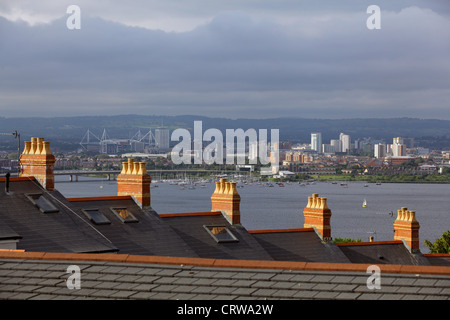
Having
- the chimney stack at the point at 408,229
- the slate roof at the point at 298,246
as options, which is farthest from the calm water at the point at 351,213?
the slate roof at the point at 298,246

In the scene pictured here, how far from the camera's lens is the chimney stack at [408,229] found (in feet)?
114

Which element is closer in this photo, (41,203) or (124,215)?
(41,203)

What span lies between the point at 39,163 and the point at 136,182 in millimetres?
3745

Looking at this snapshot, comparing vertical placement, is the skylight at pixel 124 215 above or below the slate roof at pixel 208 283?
below

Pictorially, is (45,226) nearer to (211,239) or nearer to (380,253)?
(211,239)

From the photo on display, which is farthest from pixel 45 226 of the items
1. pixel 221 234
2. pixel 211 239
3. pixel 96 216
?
pixel 221 234

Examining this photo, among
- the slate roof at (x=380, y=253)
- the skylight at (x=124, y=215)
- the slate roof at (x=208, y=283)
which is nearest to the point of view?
the slate roof at (x=208, y=283)

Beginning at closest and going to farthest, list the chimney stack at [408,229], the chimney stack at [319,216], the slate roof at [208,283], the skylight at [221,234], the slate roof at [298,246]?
1. the slate roof at [208,283]
2. the skylight at [221,234]
3. the slate roof at [298,246]
4. the chimney stack at [319,216]
5. the chimney stack at [408,229]

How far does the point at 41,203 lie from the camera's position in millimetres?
26594

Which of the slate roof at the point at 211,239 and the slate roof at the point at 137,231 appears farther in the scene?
the slate roof at the point at 211,239

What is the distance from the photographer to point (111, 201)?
96.6 ft

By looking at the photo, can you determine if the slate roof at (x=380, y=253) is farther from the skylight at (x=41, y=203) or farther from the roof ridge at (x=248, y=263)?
the roof ridge at (x=248, y=263)

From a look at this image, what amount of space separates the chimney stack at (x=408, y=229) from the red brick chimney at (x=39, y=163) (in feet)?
51.2

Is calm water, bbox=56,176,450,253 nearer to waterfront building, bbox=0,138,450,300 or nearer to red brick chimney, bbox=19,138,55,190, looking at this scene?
waterfront building, bbox=0,138,450,300
